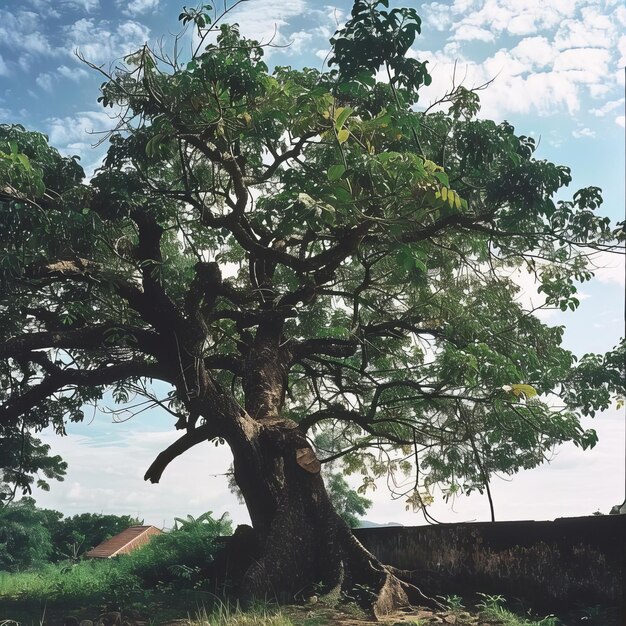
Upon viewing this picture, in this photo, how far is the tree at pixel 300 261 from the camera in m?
8.12

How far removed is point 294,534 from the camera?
33.1 ft

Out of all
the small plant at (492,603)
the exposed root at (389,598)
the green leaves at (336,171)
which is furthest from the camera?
the exposed root at (389,598)

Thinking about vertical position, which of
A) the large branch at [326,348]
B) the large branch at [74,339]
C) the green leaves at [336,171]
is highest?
the green leaves at [336,171]

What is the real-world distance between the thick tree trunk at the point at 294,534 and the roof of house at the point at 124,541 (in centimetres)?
1427

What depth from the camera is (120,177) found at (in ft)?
30.1

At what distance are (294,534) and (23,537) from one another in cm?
1803

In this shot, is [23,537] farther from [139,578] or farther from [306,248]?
[306,248]

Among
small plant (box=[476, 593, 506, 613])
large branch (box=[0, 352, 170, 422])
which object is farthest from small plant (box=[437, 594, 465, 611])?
large branch (box=[0, 352, 170, 422])

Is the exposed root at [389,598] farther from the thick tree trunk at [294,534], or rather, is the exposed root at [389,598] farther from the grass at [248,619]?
the grass at [248,619]

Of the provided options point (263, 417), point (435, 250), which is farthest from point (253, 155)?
point (263, 417)

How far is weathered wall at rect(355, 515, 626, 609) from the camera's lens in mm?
8430

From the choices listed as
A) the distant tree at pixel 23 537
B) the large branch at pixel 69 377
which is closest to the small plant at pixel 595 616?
the large branch at pixel 69 377

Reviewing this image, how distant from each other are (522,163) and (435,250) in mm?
2885

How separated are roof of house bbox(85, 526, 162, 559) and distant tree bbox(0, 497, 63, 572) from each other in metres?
1.56
